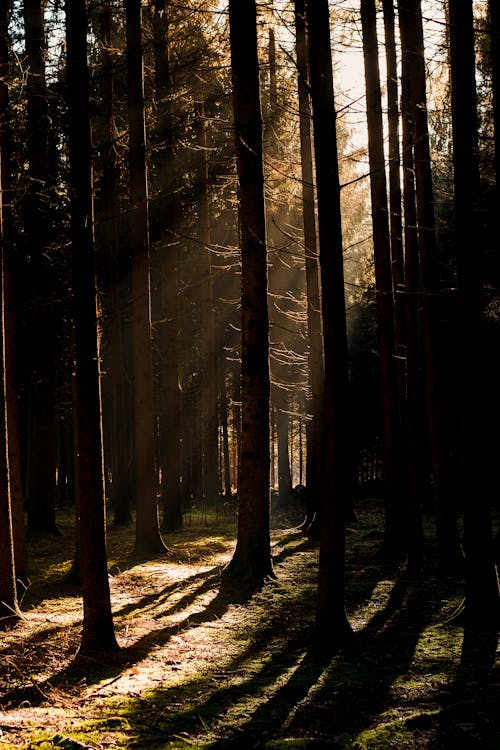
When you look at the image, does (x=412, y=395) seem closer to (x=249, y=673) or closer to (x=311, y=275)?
(x=311, y=275)

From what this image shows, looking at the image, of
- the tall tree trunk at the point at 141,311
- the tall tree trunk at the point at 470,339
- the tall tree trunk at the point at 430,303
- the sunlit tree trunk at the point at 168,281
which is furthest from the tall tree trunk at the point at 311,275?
the tall tree trunk at the point at 470,339

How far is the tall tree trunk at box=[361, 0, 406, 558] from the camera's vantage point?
45.1 feet

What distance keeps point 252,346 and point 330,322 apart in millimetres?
4051

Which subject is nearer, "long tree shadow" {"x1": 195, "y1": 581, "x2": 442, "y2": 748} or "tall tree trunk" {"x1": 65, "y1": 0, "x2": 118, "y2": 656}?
"long tree shadow" {"x1": 195, "y1": 581, "x2": 442, "y2": 748}

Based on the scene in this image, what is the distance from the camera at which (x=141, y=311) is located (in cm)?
1479

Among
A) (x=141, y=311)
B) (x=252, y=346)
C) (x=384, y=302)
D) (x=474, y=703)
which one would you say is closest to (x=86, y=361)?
(x=252, y=346)

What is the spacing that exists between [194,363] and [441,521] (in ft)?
49.1

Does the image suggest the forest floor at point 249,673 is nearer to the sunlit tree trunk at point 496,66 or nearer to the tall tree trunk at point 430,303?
the tall tree trunk at point 430,303

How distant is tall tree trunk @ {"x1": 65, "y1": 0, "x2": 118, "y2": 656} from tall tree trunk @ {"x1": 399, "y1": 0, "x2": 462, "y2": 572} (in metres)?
5.97

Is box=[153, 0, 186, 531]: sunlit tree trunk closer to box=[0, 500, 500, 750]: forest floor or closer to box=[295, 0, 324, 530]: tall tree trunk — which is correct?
box=[295, 0, 324, 530]: tall tree trunk

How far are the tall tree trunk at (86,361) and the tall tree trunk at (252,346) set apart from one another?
4082 millimetres

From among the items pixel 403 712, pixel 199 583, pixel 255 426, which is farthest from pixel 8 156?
pixel 403 712

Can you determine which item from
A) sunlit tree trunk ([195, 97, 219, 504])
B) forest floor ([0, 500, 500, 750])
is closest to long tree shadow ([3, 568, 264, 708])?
forest floor ([0, 500, 500, 750])

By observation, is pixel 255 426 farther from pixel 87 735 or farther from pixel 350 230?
pixel 350 230
